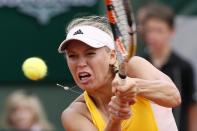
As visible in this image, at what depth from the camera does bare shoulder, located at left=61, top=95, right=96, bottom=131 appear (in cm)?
574

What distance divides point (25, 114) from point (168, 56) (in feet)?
4.93

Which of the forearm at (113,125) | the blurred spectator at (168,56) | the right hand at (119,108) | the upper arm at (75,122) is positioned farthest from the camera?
the blurred spectator at (168,56)

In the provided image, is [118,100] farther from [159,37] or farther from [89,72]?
[159,37]

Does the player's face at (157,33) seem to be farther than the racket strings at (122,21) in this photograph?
Yes

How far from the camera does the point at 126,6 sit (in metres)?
4.63

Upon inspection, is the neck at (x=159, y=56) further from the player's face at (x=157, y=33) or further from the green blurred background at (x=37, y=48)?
the green blurred background at (x=37, y=48)

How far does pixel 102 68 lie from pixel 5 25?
3568mm

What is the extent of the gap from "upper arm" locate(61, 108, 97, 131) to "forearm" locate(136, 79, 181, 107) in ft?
1.61

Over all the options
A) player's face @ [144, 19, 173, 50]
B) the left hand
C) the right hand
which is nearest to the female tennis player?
the right hand

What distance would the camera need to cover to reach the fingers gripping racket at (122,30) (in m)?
4.66

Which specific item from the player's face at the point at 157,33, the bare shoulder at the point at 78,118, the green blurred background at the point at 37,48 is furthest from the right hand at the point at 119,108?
the green blurred background at the point at 37,48

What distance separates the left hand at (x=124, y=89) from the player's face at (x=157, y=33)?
3.60 metres

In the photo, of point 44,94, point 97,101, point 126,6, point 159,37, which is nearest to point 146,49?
point 159,37

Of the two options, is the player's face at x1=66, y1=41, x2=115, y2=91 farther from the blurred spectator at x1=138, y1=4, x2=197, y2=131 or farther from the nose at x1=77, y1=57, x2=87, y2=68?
the blurred spectator at x1=138, y1=4, x2=197, y2=131
